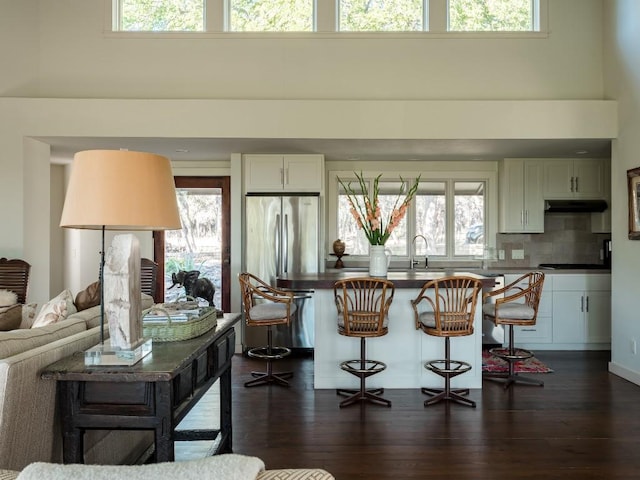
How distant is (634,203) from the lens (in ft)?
14.7

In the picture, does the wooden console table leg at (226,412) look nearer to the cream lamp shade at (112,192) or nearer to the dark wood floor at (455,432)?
the dark wood floor at (455,432)

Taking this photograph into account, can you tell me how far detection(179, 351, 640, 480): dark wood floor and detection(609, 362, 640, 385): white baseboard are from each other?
3.9 inches

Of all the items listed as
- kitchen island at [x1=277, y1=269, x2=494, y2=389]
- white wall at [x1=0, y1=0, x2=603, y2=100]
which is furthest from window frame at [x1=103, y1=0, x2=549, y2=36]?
kitchen island at [x1=277, y1=269, x2=494, y2=389]

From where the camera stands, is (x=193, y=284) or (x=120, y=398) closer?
(x=120, y=398)

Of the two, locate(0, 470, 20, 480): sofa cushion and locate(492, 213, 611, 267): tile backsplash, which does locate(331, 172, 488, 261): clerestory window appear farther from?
locate(0, 470, 20, 480): sofa cushion

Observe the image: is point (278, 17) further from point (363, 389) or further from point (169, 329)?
point (169, 329)

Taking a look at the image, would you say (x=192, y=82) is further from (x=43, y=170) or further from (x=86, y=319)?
(x=86, y=319)

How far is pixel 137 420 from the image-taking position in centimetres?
178

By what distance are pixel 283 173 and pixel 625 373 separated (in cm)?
384

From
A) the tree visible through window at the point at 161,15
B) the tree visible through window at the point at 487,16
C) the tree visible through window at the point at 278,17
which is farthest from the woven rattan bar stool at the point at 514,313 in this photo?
the tree visible through window at the point at 161,15

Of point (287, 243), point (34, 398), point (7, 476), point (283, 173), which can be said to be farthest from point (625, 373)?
point (7, 476)

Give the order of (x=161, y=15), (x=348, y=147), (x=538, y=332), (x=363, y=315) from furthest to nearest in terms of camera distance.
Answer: (x=538, y=332), (x=348, y=147), (x=161, y=15), (x=363, y=315)

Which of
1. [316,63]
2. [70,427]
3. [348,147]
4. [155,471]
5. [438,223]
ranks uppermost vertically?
[316,63]

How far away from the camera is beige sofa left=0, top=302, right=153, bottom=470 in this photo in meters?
1.67
